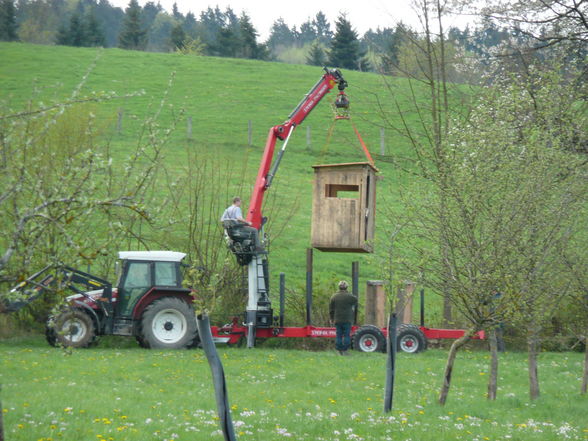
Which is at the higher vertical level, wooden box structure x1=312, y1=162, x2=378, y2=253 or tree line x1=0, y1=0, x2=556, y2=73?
tree line x1=0, y1=0, x2=556, y2=73

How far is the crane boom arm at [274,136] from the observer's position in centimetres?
1675

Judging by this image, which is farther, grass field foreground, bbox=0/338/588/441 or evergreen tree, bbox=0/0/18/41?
evergreen tree, bbox=0/0/18/41

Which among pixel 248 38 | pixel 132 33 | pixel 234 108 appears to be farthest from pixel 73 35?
pixel 234 108

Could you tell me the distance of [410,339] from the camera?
58.1ft

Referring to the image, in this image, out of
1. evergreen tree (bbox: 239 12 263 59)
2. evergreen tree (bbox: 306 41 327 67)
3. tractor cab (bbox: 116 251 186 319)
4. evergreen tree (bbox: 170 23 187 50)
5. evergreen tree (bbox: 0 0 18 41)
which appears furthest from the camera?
evergreen tree (bbox: 170 23 187 50)

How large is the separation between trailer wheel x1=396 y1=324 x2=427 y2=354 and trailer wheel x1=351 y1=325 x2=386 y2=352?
1.27 ft

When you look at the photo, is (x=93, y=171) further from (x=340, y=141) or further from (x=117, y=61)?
(x=117, y=61)

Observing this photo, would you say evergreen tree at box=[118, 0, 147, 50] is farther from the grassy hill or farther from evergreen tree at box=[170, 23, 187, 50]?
the grassy hill

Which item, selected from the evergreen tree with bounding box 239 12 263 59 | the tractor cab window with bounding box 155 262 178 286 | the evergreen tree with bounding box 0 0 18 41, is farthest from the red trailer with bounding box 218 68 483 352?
the evergreen tree with bounding box 239 12 263 59

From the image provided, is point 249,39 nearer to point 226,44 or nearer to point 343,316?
point 226,44

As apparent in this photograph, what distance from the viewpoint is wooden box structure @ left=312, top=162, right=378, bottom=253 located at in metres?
13.1

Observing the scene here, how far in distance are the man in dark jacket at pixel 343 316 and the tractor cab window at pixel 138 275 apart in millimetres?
4153

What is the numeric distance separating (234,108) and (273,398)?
1532 inches

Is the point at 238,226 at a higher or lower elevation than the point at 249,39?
lower
